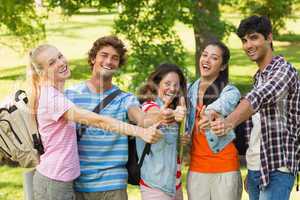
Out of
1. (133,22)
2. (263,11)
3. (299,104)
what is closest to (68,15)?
(133,22)

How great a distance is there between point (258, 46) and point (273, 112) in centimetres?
45

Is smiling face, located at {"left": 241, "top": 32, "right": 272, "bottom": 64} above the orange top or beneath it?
above

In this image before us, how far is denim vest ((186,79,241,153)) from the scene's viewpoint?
14.0ft

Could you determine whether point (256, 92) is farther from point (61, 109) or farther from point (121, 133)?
point (61, 109)

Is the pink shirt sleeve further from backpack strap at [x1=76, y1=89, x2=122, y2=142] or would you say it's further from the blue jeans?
the blue jeans

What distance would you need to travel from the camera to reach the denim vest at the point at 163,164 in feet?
14.3

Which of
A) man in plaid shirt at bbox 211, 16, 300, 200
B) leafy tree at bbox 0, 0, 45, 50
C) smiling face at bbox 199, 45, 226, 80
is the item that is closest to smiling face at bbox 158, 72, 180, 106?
smiling face at bbox 199, 45, 226, 80

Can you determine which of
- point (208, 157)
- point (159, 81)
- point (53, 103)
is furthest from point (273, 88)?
point (53, 103)

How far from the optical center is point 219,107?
Answer: 4223 millimetres

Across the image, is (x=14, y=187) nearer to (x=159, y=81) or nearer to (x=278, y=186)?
(x=159, y=81)

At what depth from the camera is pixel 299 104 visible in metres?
4.07

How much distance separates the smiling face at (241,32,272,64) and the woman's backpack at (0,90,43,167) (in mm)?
1500

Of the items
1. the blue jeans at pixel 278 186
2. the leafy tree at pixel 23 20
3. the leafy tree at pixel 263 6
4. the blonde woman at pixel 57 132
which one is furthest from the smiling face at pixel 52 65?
the leafy tree at pixel 263 6

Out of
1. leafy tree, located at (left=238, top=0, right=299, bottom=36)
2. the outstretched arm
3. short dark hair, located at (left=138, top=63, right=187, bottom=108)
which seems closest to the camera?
the outstretched arm
